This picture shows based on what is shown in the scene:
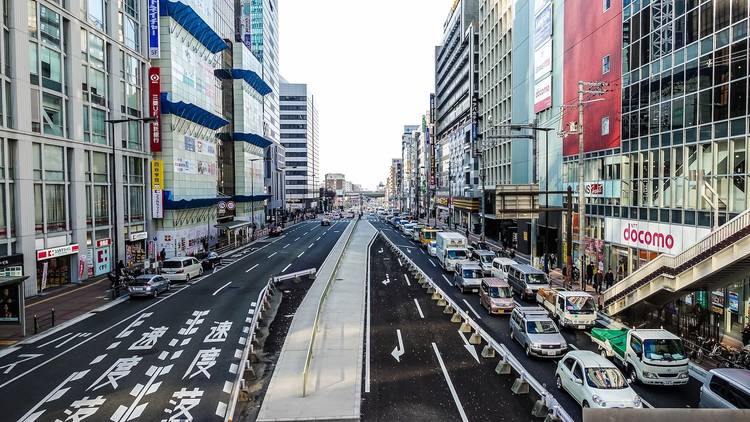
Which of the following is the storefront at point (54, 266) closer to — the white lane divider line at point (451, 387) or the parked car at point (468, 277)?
the white lane divider line at point (451, 387)

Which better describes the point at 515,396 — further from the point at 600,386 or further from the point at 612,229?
the point at 612,229

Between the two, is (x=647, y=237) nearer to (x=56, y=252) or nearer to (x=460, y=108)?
(x=56, y=252)

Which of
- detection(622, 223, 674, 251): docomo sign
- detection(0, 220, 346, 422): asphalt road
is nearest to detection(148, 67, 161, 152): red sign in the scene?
detection(0, 220, 346, 422): asphalt road

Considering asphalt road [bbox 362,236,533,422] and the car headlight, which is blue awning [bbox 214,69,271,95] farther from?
the car headlight

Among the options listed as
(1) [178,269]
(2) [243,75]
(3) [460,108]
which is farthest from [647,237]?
(2) [243,75]

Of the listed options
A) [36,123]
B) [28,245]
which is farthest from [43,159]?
[28,245]

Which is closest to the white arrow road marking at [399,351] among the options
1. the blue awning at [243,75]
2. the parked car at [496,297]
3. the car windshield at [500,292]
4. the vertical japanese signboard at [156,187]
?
the parked car at [496,297]

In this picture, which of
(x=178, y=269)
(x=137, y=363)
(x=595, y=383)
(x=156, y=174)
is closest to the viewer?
(x=595, y=383)
